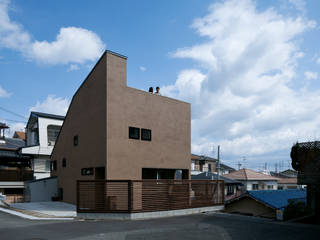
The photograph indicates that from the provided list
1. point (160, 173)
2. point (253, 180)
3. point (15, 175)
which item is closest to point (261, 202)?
point (160, 173)

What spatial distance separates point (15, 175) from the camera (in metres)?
29.6

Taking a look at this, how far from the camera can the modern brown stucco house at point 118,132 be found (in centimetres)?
1781

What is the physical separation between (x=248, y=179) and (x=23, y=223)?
43163 millimetres

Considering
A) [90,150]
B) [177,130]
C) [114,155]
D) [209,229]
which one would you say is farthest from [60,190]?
[209,229]

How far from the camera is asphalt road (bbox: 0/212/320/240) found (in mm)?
10766

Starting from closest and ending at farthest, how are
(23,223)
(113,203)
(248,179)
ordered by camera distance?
(23,223), (113,203), (248,179)

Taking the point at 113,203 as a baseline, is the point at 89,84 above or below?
above

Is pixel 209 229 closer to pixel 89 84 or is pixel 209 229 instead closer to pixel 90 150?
pixel 90 150

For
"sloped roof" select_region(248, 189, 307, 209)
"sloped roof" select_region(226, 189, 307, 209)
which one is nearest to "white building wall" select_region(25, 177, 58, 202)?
"sloped roof" select_region(226, 189, 307, 209)

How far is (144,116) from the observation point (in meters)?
19.6

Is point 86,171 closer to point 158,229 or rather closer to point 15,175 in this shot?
point 158,229

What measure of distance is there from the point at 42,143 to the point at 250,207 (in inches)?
844

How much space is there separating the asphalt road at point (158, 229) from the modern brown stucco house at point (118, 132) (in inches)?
184

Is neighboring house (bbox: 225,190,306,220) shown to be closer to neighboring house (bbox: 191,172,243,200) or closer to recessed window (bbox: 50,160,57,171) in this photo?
neighboring house (bbox: 191,172,243,200)
